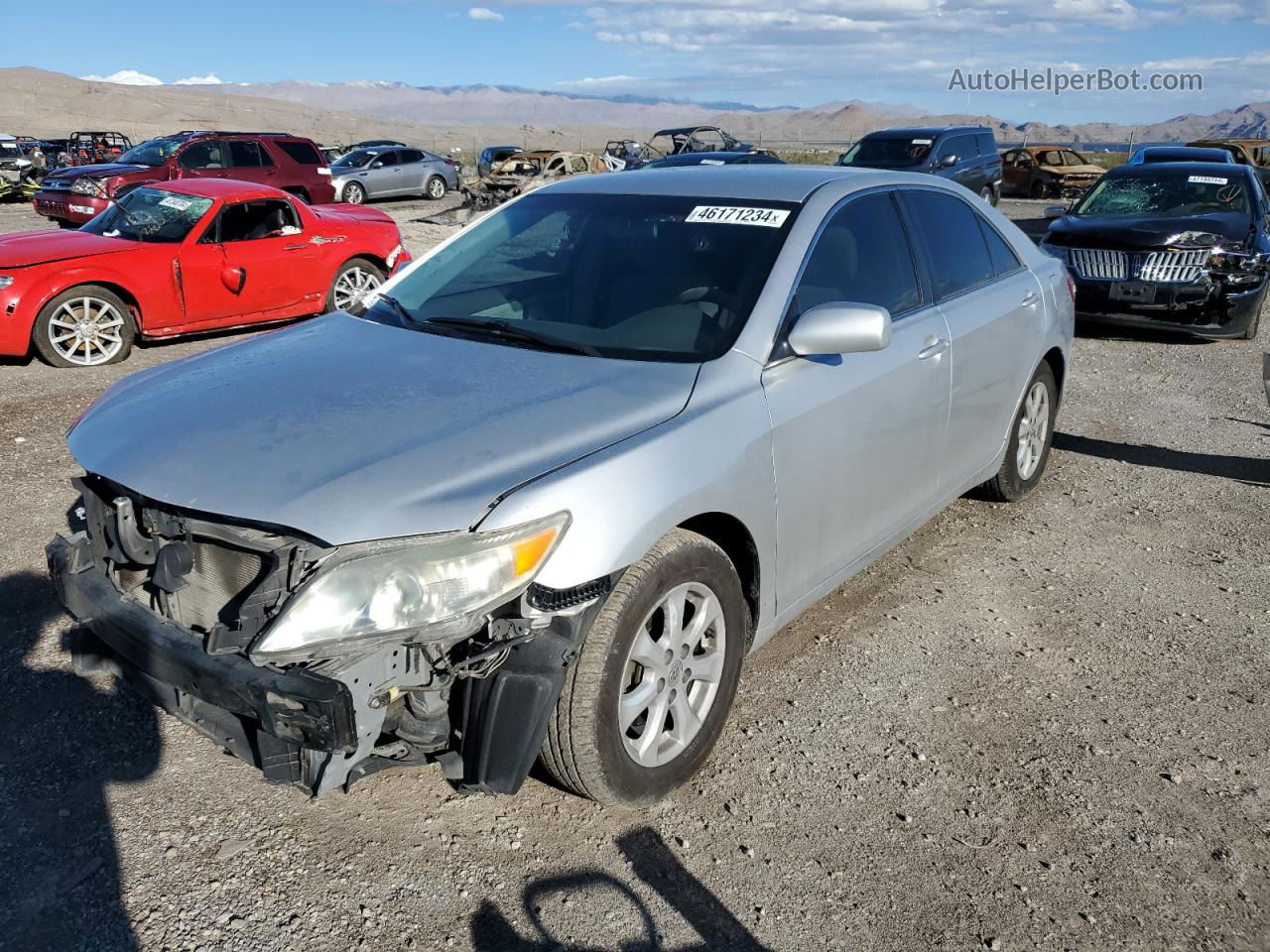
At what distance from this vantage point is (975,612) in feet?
14.1

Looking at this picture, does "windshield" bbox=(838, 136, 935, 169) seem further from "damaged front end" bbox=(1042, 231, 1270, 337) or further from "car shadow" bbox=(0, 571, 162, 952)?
"car shadow" bbox=(0, 571, 162, 952)

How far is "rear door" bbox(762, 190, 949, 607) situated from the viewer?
3.27 meters

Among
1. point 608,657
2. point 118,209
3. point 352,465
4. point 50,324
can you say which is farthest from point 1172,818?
point 118,209

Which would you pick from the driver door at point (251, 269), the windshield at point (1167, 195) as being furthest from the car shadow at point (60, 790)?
the windshield at point (1167, 195)

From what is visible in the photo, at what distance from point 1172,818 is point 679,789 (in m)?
1.44

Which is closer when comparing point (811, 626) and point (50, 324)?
point (811, 626)

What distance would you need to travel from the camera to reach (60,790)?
301 centimetres

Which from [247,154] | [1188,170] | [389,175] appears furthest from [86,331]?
[389,175]

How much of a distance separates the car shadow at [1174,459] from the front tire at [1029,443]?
104 cm

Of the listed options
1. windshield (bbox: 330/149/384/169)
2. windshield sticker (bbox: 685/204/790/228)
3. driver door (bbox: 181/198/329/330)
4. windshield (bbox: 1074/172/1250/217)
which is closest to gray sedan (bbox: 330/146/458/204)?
windshield (bbox: 330/149/384/169)

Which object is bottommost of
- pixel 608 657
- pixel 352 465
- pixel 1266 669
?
pixel 1266 669

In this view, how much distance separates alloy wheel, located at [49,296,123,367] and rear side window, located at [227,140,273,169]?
11.8 meters

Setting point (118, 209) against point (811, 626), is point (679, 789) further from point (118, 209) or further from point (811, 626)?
point (118, 209)

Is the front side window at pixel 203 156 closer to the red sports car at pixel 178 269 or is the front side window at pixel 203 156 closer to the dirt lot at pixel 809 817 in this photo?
the red sports car at pixel 178 269
